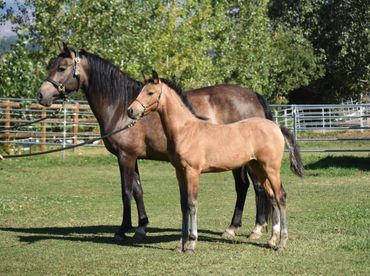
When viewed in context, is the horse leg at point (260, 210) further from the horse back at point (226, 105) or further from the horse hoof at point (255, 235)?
the horse back at point (226, 105)

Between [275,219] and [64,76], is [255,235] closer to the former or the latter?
[275,219]

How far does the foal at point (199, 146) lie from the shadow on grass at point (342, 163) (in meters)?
11.0

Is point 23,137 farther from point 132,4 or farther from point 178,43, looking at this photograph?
point 178,43

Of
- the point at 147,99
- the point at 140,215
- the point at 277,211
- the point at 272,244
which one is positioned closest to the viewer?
the point at 147,99

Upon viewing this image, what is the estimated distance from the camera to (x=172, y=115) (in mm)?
8977

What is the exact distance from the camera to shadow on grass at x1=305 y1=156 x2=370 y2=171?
20016mm

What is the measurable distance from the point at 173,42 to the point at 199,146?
1014 inches

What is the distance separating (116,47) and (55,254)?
18700mm

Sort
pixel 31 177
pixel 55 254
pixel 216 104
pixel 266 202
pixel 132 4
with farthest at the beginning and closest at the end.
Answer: pixel 132 4 → pixel 31 177 → pixel 216 104 → pixel 266 202 → pixel 55 254

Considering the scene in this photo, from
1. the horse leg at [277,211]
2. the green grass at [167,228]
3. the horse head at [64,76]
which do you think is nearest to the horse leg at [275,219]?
the horse leg at [277,211]

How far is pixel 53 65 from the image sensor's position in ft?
34.9

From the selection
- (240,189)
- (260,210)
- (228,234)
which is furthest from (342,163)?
(228,234)

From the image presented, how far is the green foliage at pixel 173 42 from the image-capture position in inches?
1064

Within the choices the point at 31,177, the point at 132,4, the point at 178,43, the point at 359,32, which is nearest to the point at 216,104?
the point at 31,177
